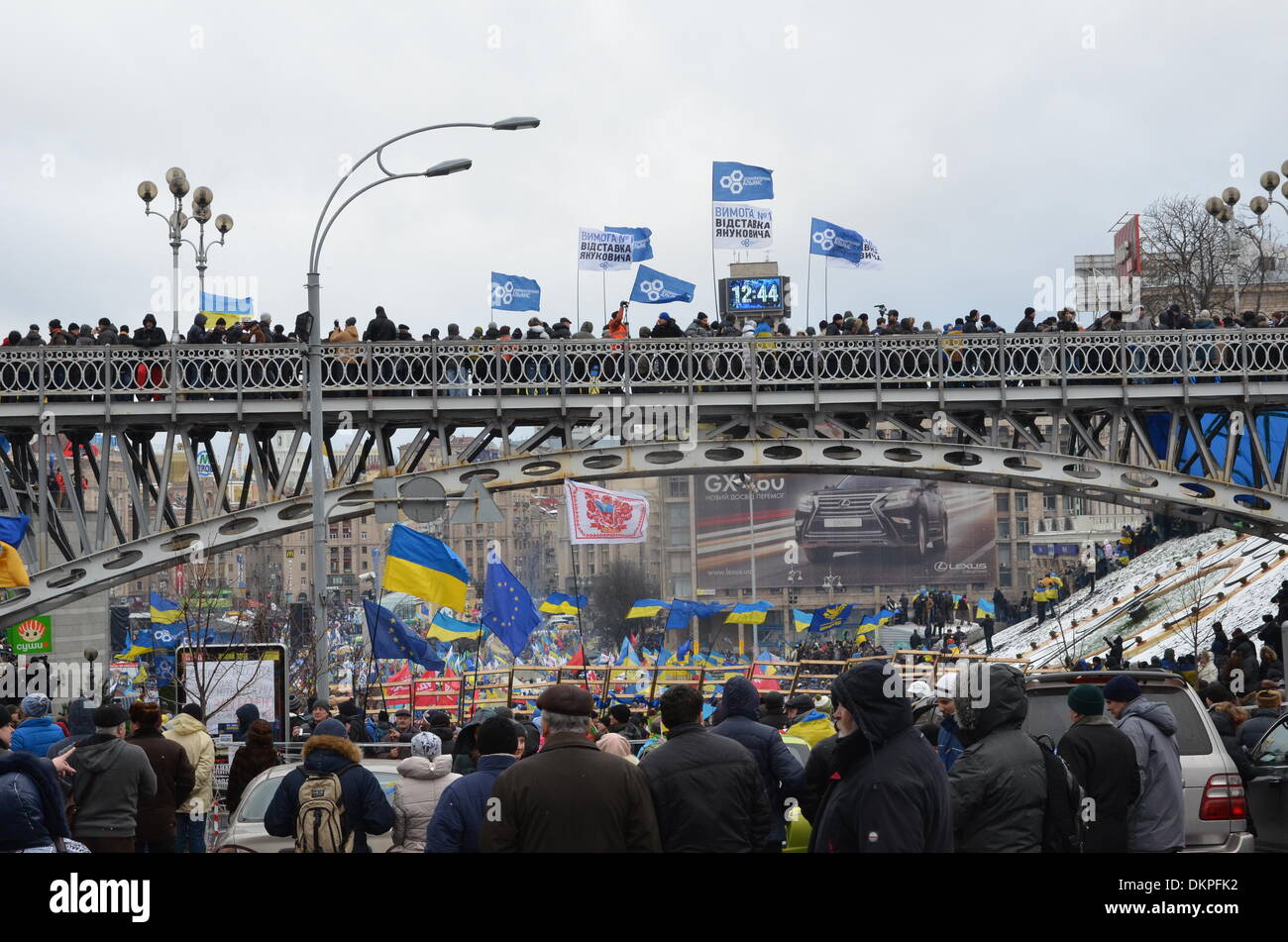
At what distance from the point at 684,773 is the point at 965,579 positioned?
373ft

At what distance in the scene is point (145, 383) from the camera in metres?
33.6

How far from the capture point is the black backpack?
7211 mm

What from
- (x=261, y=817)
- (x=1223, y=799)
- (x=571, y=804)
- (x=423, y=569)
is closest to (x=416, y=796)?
(x=261, y=817)

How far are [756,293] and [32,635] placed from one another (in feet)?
304

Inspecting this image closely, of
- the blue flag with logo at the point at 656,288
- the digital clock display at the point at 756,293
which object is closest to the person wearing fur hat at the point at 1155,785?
the blue flag with logo at the point at 656,288

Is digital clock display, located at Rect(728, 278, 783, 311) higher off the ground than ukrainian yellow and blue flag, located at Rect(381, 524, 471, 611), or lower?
higher

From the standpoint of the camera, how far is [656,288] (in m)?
37.2

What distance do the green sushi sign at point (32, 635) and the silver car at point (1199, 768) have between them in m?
30.0

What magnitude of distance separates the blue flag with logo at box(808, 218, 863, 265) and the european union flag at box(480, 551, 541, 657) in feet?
42.3

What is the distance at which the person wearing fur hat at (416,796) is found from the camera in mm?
9578

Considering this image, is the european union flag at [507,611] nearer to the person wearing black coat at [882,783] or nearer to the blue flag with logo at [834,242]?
the blue flag with logo at [834,242]

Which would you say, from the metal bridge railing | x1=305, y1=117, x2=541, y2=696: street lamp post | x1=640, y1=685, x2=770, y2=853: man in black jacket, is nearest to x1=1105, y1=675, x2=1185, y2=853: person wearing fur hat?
x1=640, y1=685, x2=770, y2=853: man in black jacket

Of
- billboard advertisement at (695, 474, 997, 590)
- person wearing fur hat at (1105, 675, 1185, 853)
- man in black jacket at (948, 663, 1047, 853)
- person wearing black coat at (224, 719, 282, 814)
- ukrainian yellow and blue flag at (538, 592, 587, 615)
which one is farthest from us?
billboard advertisement at (695, 474, 997, 590)

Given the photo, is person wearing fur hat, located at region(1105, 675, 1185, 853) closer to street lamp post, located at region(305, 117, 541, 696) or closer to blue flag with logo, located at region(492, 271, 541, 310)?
street lamp post, located at region(305, 117, 541, 696)
